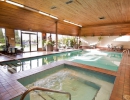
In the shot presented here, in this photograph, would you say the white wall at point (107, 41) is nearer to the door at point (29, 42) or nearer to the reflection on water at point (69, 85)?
the door at point (29, 42)

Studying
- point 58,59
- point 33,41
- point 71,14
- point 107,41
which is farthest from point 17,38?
point 107,41

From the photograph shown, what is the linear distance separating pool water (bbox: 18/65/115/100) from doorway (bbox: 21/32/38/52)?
5918mm

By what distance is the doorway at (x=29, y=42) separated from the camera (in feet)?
28.4

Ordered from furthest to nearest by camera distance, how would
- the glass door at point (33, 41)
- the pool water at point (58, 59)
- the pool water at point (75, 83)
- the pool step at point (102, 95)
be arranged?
the glass door at point (33, 41), the pool water at point (58, 59), the pool water at point (75, 83), the pool step at point (102, 95)

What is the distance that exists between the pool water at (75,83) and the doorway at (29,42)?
592 centimetres

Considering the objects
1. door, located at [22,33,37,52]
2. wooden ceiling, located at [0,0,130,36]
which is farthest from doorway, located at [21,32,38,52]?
wooden ceiling, located at [0,0,130,36]

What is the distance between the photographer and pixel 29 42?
29.5 ft

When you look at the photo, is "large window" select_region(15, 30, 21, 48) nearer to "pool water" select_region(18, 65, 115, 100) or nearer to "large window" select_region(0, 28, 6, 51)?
"large window" select_region(0, 28, 6, 51)

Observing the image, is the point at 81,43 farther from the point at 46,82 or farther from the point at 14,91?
the point at 14,91

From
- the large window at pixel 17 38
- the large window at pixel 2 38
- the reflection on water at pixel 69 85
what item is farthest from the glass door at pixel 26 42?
the reflection on water at pixel 69 85

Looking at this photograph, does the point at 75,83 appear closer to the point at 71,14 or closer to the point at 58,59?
the point at 58,59

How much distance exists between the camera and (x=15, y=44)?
7.83 metres

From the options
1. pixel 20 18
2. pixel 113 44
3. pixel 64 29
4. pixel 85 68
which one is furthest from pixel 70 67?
pixel 113 44

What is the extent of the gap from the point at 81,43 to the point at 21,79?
13.8 m
